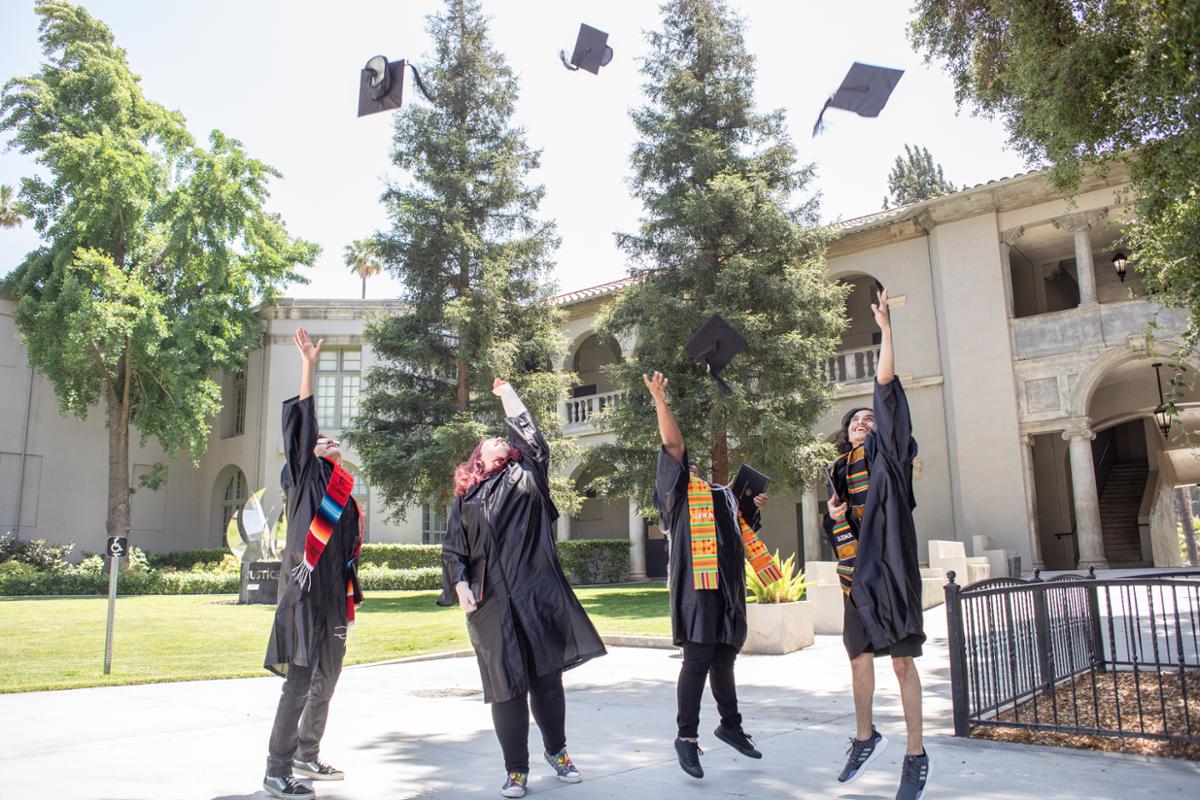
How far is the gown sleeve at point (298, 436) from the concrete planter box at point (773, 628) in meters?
6.41

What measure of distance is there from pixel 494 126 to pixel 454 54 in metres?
2.15

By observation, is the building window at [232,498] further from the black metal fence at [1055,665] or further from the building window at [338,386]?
the black metal fence at [1055,665]

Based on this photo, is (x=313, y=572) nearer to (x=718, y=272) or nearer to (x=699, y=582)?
(x=699, y=582)

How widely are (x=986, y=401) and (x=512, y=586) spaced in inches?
713

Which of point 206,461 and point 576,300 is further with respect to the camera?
point 206,461

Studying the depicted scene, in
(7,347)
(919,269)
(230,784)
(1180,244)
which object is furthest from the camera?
(7,347)

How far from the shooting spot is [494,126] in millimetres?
23922

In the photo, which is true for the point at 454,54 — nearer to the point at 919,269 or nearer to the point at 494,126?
the point at 494,126

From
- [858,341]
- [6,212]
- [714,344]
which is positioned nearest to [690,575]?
[714,344]

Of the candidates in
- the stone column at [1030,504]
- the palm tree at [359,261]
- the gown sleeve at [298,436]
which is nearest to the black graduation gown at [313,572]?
the gown sleeve at [298,436]

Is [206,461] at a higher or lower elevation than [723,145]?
lower

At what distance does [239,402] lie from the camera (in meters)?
34.3

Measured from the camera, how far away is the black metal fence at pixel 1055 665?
5.27 m

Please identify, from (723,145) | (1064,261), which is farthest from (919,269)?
(723,145)
